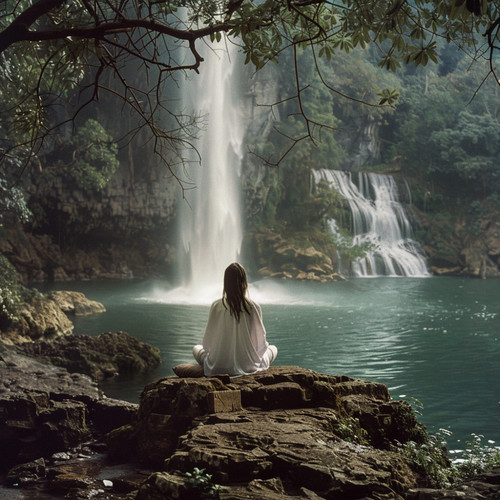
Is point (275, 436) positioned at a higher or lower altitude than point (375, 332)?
higher

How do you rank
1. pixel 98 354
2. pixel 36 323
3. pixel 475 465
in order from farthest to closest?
1. pixel 36 323
2. pixel 98 354
3. pixel 475 465

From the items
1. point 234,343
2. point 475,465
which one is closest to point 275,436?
point 234,343

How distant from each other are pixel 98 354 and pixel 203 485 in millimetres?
7445

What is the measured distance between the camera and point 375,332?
14.9 metres

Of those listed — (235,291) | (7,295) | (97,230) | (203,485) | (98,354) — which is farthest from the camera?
(97,230)

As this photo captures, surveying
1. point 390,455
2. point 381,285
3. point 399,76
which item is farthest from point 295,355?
point 399,76

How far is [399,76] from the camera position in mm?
42625

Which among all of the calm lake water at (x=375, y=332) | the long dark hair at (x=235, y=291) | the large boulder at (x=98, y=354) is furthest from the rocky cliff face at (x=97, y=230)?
the long dark hair at (x=235, y=291)

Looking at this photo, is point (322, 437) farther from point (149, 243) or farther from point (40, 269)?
point (149, 243)

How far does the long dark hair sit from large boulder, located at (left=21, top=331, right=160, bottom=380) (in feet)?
15.5

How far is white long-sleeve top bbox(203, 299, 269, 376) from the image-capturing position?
5.57 m

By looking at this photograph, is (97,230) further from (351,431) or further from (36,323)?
(351,431)

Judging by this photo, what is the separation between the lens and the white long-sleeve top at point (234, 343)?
18.3 ft

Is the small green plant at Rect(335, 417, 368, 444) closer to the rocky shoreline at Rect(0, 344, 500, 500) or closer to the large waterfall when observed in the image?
the rocky shoreline at Rect(0, 344, 500, 500)
